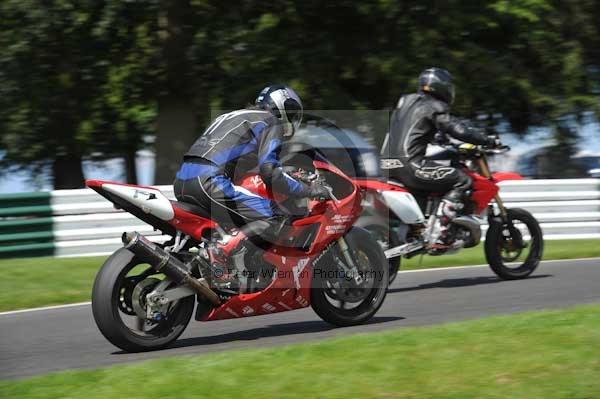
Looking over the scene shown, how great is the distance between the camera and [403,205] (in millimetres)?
9117

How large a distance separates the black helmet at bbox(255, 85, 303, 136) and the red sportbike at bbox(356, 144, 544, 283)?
2248mm

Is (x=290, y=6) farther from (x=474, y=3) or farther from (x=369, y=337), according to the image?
(x=369, y=337)

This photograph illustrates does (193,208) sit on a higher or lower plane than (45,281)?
higher

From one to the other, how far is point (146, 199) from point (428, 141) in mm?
4197

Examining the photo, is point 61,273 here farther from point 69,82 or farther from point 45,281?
point 69,82

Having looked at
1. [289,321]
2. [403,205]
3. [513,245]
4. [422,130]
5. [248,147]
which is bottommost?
[289,321]

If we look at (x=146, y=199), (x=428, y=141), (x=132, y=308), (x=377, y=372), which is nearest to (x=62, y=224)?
(x=428, y=141)

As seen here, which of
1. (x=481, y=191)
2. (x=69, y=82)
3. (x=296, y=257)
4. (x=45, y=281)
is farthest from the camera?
(x=69, y=82)

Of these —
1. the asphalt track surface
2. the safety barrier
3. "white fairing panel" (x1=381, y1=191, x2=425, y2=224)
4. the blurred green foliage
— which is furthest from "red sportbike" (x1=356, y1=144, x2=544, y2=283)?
the blurred green foliage

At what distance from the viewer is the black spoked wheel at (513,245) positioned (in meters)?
9.70

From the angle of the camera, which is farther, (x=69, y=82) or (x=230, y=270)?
(x=69, y=82)

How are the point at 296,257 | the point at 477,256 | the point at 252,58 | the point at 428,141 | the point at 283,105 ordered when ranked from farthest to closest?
the point at 252,58 → the point at 477,256 → the point at 428,141 → the point at 296,257 → the point at 283,105

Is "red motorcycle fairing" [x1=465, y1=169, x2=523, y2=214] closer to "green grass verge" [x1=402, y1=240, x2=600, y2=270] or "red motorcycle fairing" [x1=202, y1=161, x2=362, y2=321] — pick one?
"green grass verge" [x1=402, y1=240, x2=600, y2=270]

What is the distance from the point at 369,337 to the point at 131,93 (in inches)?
432
